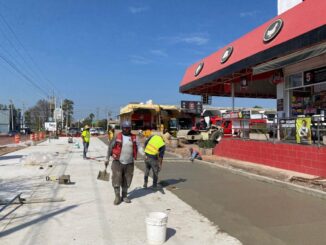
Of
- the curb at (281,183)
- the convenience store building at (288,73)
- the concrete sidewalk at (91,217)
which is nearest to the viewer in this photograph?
the concrete sidewalk at (91,217)

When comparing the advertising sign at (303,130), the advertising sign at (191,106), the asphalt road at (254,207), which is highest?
the advertising sign at (191,106)

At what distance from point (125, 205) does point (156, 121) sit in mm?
24397

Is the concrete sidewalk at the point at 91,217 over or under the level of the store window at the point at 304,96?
under

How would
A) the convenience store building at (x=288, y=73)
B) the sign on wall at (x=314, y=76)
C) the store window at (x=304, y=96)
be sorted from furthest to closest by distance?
the store window at (x=304, y=96) < the sign on wall at (x=314, y=76) < the convenience store building at (x=288, y=73)

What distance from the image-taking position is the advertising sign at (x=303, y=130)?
1123cm

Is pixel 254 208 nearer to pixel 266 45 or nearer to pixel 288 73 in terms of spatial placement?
pixel 266 45

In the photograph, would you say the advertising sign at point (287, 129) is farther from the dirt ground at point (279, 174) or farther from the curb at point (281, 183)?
the curb at point (281, 183)

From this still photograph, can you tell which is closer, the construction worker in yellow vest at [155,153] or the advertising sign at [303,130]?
the construction worker in yellow vest at [155,153]

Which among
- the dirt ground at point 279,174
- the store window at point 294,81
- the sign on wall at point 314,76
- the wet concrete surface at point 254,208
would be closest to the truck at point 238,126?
the dirt ground at point 279,174

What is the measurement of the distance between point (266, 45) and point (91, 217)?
966 cm

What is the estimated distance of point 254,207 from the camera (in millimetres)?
7520

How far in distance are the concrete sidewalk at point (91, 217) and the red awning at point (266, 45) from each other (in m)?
6.31

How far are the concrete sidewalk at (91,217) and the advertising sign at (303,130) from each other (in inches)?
193

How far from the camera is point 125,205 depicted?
770cm
